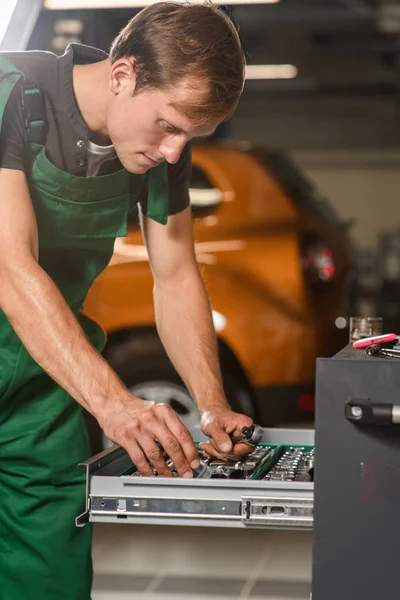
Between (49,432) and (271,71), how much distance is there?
2355 mm

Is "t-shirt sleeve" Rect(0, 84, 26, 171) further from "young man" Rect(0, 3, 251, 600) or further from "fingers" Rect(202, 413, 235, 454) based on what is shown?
"fingers" Rect(202, 413, 235, 454)

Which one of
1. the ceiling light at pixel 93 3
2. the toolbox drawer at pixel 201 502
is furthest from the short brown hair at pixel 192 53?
the ceiling light at pixel 93 3

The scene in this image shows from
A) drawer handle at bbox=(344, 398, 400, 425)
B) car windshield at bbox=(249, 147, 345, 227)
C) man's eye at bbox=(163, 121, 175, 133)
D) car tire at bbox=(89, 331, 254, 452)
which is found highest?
man's eye at bbox=(163, 121, 175, 133)

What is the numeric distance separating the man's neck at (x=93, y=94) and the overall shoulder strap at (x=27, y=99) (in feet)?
0.28

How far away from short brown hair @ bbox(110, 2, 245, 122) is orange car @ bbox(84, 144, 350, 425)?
1.84m

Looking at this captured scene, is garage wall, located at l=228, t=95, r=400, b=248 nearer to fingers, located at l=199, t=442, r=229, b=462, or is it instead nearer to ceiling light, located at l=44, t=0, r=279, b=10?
ceiling light, located at l=44, t=0, r=279, b=10

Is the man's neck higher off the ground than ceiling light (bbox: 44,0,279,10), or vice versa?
the man's neck

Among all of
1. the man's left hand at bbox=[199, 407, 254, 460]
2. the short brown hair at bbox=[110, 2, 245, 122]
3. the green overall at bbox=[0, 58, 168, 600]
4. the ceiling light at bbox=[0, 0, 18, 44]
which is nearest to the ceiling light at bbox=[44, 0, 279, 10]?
the ceiling light at bbox=[0, 0, 18, 44]

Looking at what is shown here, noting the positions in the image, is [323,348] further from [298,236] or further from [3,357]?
[3,357]

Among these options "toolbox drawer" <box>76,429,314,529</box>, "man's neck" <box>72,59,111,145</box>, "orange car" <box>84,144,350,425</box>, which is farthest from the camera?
"orange car" <box>84,144,350,425</box>

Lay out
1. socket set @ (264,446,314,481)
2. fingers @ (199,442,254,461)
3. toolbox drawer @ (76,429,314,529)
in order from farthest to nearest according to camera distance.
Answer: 1. fingers @ (199,442,254,461)
2. socket set @ (264,446,314,481)
3. toolbox drawer @ (76,429,314,529)

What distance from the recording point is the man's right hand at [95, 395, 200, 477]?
1289 millimetres

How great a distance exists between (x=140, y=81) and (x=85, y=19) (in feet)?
7.48

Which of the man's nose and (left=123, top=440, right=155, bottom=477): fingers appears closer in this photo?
(left=123, top=440, right=155, bottom=477): fingers
